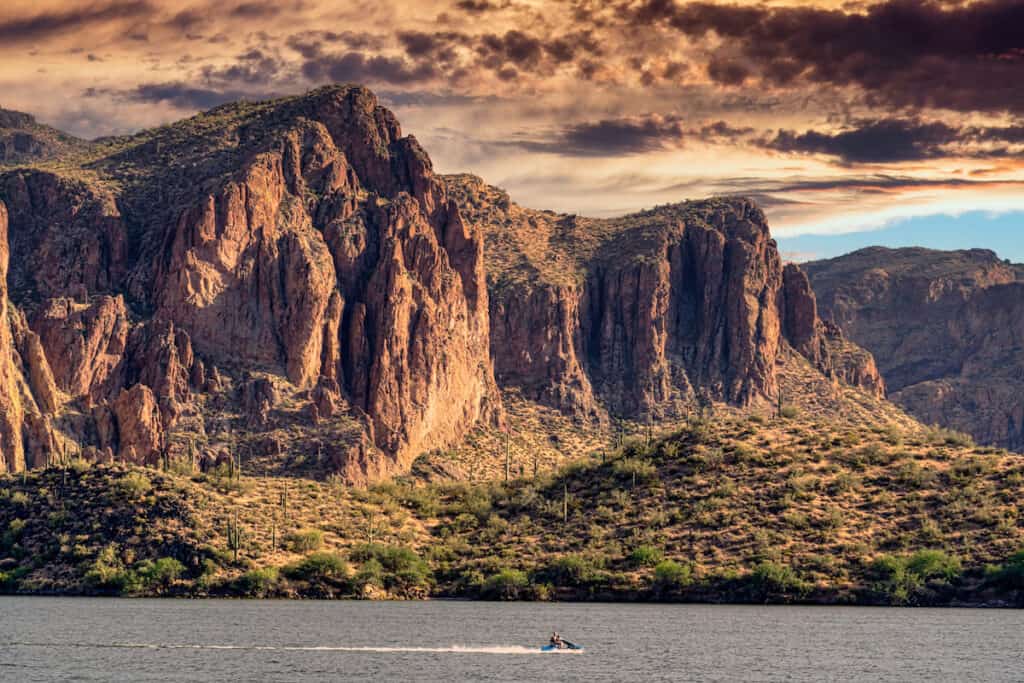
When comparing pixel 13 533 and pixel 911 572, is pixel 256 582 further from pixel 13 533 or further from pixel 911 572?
pixel 911 572

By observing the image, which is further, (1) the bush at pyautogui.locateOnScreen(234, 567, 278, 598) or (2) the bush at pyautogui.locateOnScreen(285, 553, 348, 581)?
(2) the bush at pyautogui.locateOnScreen(285, 553, 348, 581)

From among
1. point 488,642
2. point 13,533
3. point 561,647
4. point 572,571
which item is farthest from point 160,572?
point 561,647

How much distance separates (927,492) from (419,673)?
308 feet

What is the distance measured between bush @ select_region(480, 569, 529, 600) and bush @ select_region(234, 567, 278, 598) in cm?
2278

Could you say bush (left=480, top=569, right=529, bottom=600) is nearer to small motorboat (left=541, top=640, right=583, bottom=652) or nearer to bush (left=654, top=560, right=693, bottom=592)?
bush (left=654, top=560, right=693, bottom=592)

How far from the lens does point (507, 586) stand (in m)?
192

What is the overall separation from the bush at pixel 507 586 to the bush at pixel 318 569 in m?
15.6

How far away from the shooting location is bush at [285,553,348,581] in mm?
193375

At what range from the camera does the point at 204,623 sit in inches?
6048

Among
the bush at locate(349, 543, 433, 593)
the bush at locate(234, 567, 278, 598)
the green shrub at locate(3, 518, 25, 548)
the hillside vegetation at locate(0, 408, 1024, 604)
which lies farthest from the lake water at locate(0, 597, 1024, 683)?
the green shrub at locate(3, 518, 25, 548)

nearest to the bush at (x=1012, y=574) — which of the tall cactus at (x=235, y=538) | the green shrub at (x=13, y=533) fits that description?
the tall cactus at (x=235, y=538)

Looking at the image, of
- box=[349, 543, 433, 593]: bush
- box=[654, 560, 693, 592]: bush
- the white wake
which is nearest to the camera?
the white wake

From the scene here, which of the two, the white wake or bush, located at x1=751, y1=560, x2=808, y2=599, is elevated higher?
the white wake

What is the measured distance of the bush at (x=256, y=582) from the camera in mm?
188250
